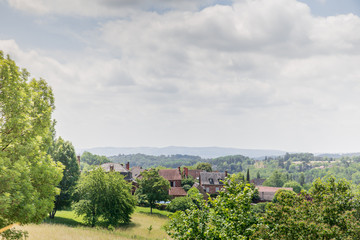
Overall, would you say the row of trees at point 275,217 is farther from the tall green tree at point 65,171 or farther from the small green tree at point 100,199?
the tall green tree at point 65,171

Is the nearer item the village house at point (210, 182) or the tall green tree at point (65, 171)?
the tall green tree at point (65, 171)

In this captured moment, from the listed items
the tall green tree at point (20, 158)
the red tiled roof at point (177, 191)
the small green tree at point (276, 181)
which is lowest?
the small green tree at point (276, 181)

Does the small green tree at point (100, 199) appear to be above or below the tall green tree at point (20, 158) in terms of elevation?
below

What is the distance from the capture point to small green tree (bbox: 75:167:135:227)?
3947 centimetres

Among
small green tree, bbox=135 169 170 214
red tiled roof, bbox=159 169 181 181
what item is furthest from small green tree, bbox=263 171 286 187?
small green tree, bbox=135 169 170 214

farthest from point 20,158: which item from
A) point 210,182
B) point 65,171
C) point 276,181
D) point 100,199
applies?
point 276,181

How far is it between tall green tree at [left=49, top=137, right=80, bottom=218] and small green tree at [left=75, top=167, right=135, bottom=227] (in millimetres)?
3051

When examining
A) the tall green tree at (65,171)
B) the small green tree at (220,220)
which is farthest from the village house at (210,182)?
the small green tree at (220,220)

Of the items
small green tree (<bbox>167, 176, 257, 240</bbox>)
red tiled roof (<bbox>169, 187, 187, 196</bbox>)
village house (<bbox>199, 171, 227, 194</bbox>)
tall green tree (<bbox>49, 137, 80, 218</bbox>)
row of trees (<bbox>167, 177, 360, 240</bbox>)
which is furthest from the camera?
village house (<bbox>199, 171, 227, 194</bbox>)

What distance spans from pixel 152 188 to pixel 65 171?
95.0 feet

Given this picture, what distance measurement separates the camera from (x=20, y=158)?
1402 centimetres

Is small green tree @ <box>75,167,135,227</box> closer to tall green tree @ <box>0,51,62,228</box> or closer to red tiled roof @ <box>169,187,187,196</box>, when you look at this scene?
tall green tree @ <box>0,51,62,228</box>

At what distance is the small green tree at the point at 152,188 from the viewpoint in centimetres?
6838

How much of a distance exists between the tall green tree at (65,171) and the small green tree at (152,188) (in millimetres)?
26590
